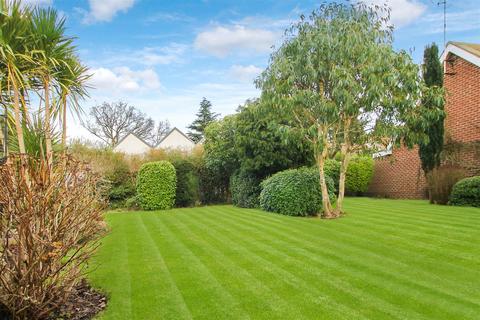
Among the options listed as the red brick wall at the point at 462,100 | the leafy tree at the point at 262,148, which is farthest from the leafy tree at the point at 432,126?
the leafy tree at the point at 262,148

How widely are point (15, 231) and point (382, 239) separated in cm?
641

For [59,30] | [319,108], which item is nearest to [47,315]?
[59,30]

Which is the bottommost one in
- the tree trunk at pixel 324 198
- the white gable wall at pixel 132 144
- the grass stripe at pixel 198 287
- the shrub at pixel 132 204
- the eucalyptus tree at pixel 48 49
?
the grass stripe at pixel 198 287

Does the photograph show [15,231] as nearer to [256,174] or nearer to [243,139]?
[243,139]

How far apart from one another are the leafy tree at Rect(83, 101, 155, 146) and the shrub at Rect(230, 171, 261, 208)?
30055 millimetres

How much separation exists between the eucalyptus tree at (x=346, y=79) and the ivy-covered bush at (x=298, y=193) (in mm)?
680

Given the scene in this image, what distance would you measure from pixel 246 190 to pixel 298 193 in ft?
13.7

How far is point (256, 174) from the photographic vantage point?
15453 mm

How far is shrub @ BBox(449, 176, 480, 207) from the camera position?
1182cm

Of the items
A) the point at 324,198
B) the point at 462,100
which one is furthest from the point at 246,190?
the point at 462,100

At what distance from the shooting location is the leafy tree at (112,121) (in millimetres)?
44344

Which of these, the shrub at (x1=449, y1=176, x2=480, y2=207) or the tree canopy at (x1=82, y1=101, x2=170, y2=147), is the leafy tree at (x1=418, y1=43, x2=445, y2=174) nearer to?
the shrub at (x1=449, y1=176, x2=480, y2=207)

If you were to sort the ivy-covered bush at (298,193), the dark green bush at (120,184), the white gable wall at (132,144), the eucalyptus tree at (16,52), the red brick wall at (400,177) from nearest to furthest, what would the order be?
1. the eucalyptus tree at (16,52)
2. the ivy-covered bush at (298,193)
3. the red brick wall at (400,177)
4. the dark green bush at (120,184)
5. the white gable wall at (132,144)

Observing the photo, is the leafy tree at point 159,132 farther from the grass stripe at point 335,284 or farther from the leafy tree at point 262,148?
the grass stripe at point 335,284
